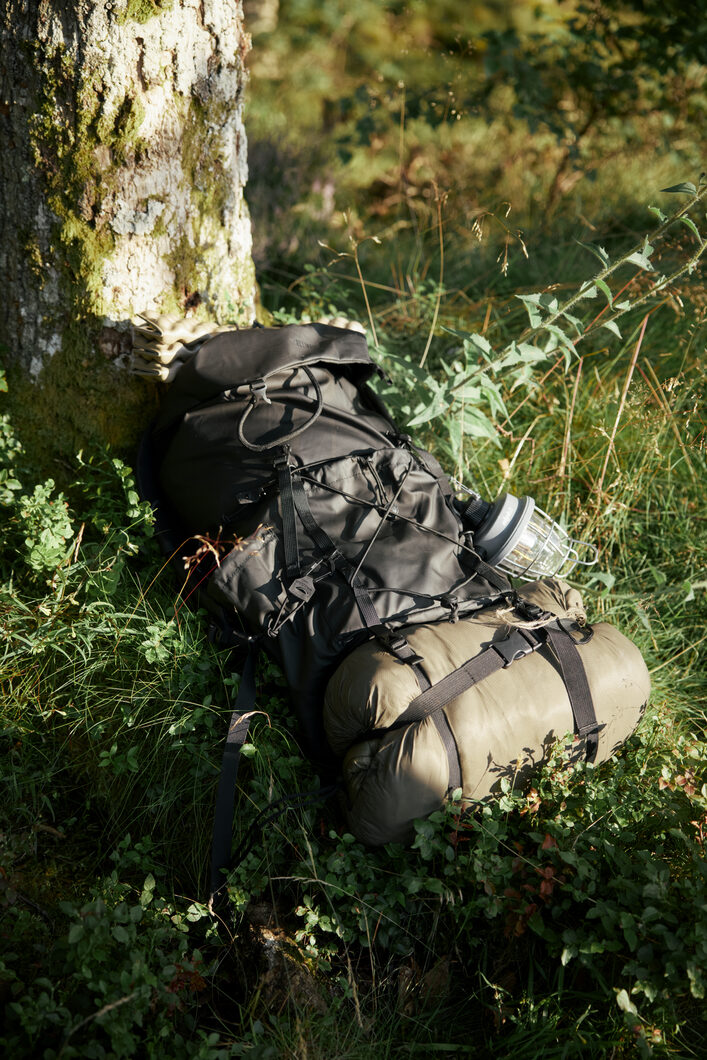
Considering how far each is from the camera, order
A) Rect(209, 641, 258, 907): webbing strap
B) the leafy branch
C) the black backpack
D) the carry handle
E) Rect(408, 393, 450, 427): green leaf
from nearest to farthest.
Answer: Rect(209, 641, 258, 907): webbing strap < the black backpack < the carry handle < the leafy branch < Rect(408, 393, 450, 427): green leaf

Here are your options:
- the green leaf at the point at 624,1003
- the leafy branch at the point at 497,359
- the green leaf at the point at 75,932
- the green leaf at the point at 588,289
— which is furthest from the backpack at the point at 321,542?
the green leaf at the point at 588,289

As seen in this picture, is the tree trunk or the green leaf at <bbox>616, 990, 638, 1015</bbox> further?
the tree trunk

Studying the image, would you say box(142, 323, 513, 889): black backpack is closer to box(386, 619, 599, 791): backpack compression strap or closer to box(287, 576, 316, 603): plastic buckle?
box(287, 576, 316, 603): plastic buckle

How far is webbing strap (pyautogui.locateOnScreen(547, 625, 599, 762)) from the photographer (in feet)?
6.61

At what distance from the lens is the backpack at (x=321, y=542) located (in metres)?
1.99

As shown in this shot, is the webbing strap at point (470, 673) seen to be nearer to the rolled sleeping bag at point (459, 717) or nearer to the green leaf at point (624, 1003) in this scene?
the rolled sleeping bag at point (459, 717)

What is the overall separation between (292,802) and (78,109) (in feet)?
7.57

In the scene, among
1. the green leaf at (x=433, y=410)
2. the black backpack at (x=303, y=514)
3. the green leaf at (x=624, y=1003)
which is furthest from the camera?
the green leaf at (x=433, y=410)

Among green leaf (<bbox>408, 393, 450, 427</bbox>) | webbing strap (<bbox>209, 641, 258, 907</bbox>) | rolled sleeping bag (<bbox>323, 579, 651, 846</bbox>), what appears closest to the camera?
rolled sleeping bag (<bbox>323, 579, 651, 846</bbox>)

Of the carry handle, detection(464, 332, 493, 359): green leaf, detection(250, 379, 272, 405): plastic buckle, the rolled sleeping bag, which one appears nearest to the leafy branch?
detection(464, 332, 493, 359): green leaf

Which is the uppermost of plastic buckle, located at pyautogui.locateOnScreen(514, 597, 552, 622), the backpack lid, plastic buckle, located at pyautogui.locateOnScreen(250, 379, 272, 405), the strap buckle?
the backpack lid

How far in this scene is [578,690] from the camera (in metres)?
2.02

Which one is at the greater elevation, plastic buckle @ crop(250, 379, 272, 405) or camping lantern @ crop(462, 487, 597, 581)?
plastic buckle @ crop(250, 379, 272, 405)

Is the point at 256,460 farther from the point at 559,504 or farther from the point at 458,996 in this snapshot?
the point at 458,996
